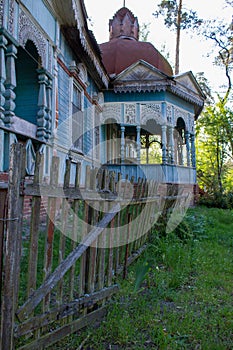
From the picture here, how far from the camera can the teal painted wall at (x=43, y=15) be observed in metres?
6.28

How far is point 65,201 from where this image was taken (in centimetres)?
246

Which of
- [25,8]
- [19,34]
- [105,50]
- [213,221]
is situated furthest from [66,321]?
[105,50]

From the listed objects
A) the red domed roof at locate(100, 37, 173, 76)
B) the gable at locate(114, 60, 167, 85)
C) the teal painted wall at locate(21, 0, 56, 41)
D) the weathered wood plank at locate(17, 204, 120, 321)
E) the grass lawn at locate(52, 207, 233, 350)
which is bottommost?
the grass lawn at locate(52, 207, 233, 350)

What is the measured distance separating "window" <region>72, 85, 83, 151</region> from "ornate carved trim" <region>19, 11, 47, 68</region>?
2524 millimetres

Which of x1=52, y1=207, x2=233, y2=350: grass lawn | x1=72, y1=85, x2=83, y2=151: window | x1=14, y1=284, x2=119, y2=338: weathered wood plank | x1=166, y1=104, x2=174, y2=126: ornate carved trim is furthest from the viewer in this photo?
x1=166, y1=104, x2=174, y2=126: ornate carved trim

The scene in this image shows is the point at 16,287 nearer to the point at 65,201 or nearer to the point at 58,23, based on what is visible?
the point at 65,201

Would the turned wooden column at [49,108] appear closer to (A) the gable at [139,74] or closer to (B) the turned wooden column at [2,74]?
(B) the turned wooden column at [2,74]

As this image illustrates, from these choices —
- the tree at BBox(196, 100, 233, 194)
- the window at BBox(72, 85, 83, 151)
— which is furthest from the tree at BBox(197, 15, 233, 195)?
the window at BBox(72, 85, 83, 151)

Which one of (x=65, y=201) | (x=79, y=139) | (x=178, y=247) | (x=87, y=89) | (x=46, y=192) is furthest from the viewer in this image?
(x=87, y=89)

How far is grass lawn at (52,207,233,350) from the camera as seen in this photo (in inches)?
100.0

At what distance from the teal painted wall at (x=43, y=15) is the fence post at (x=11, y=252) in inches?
205

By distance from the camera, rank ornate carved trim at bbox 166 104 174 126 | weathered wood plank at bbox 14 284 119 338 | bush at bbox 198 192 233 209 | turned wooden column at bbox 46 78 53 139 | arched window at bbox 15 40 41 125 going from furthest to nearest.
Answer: bush at bbox 198 192 233 209 → ornate carved trim at bbox 166 104 174 126 → arched window at bbox 15 40 41 125 → turned wooden column at bbox 46 78 53 139 → weathered wood plank at bbox 14 284 119 338

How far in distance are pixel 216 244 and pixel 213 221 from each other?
2920 millimetres

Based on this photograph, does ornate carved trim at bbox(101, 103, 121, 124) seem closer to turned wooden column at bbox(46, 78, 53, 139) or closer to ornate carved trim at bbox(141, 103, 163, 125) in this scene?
ornate carved trim at bbox(141, 103, 163, 125)
